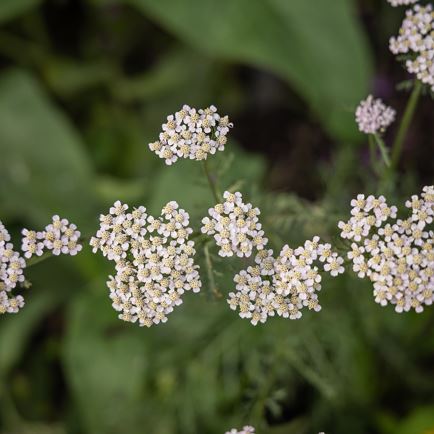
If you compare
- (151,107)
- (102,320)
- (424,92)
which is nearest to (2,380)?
(102,320)

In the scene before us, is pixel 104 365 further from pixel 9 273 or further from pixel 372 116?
pixel 372 116

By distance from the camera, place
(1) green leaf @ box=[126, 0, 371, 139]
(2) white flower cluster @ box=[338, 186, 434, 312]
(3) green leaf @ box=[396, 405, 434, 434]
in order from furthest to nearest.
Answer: (1) green leaf @ box=[126, 0, 371, 139] → (3) green leaf @ box=[396, 405, 434, 434] → (2) white flower cluster @ box=[338, 186, 434, 312]

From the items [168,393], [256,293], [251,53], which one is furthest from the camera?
[251,53]

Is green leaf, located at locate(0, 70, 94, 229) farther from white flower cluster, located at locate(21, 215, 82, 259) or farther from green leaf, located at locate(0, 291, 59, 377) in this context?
white flower cluster, located at locate(21, 215, 82, 259)

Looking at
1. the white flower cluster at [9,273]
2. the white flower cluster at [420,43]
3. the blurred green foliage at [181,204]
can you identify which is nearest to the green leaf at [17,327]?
the blurred green foliage at [181,204]

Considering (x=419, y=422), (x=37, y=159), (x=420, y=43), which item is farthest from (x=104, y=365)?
(x=420, y=43)

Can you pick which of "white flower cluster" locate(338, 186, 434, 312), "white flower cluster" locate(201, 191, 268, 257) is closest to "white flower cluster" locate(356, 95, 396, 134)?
"white flower cluster" locate(338, 186, 434, 312)

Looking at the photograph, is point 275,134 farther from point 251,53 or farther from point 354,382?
point 354,382
